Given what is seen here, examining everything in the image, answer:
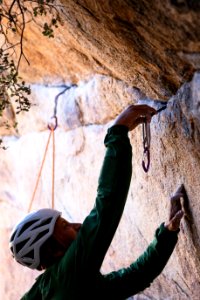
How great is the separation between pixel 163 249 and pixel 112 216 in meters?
0.64

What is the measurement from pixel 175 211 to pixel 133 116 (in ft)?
2.40

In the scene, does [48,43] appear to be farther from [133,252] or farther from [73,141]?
[133,252]

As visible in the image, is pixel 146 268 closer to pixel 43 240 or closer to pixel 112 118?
pixel 43 240

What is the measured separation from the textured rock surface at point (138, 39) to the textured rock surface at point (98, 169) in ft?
0.40

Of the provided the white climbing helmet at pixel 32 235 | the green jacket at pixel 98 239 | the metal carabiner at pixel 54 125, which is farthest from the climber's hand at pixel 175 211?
the metal carabiner at pixel 54 125

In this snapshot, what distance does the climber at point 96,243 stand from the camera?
2836 mm

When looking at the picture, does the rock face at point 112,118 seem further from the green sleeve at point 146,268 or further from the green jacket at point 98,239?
the green jacket at point 98,239

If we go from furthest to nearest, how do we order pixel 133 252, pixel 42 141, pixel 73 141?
pixel 42 141, pixel 73 141, pixel 133 252

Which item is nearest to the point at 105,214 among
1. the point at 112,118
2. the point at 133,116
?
the point at 133,116

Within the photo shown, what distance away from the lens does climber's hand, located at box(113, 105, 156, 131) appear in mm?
3121

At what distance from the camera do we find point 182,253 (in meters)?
4.16

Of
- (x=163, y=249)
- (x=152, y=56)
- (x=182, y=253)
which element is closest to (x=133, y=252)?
(x=182, y=253)

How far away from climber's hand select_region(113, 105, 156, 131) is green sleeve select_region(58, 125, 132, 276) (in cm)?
19

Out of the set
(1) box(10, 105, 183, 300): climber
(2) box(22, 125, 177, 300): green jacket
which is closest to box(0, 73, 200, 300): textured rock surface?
(1) box(10, 105, 183, 300): climber
